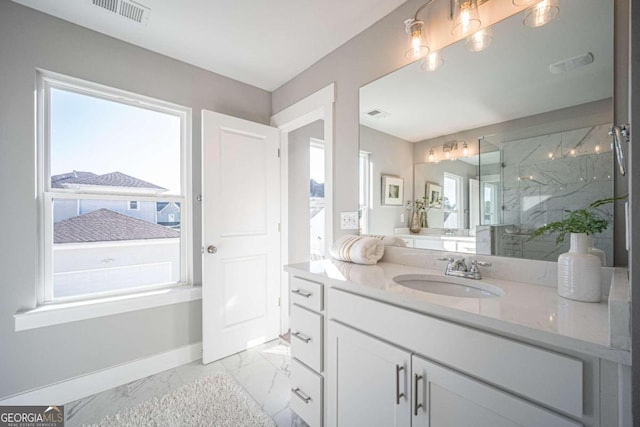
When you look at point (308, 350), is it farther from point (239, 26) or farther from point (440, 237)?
point (239, 26)

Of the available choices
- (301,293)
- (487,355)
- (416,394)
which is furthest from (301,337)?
(487,355)

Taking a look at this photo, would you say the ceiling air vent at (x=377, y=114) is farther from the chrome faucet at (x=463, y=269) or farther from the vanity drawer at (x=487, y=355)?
the vanity drawer at (x=487, y=355)

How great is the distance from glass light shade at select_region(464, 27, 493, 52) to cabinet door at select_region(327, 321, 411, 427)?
55.5 inches

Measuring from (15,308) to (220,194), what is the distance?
138 cm

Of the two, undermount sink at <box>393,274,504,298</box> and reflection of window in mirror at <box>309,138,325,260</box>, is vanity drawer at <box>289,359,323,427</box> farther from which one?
reflection of window in mirror at <box>309,138,325,260</box>

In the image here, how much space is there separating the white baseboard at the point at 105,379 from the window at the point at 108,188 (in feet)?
1.73

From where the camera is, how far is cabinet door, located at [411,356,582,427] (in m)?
0.68

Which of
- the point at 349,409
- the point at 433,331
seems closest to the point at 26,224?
the point at 349,409

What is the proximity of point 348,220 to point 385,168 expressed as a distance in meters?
0.46

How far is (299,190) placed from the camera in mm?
2900

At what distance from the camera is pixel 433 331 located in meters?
0.87

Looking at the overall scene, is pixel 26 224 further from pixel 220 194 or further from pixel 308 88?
pixel 308 88

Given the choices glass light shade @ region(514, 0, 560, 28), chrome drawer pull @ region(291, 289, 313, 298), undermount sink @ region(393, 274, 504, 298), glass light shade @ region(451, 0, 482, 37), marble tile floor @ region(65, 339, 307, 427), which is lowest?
marble tile floor @ region(65, 339, 307, 427)

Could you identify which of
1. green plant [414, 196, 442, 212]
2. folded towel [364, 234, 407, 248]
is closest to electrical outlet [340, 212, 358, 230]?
folded towel [364, 234, 407, 248]
